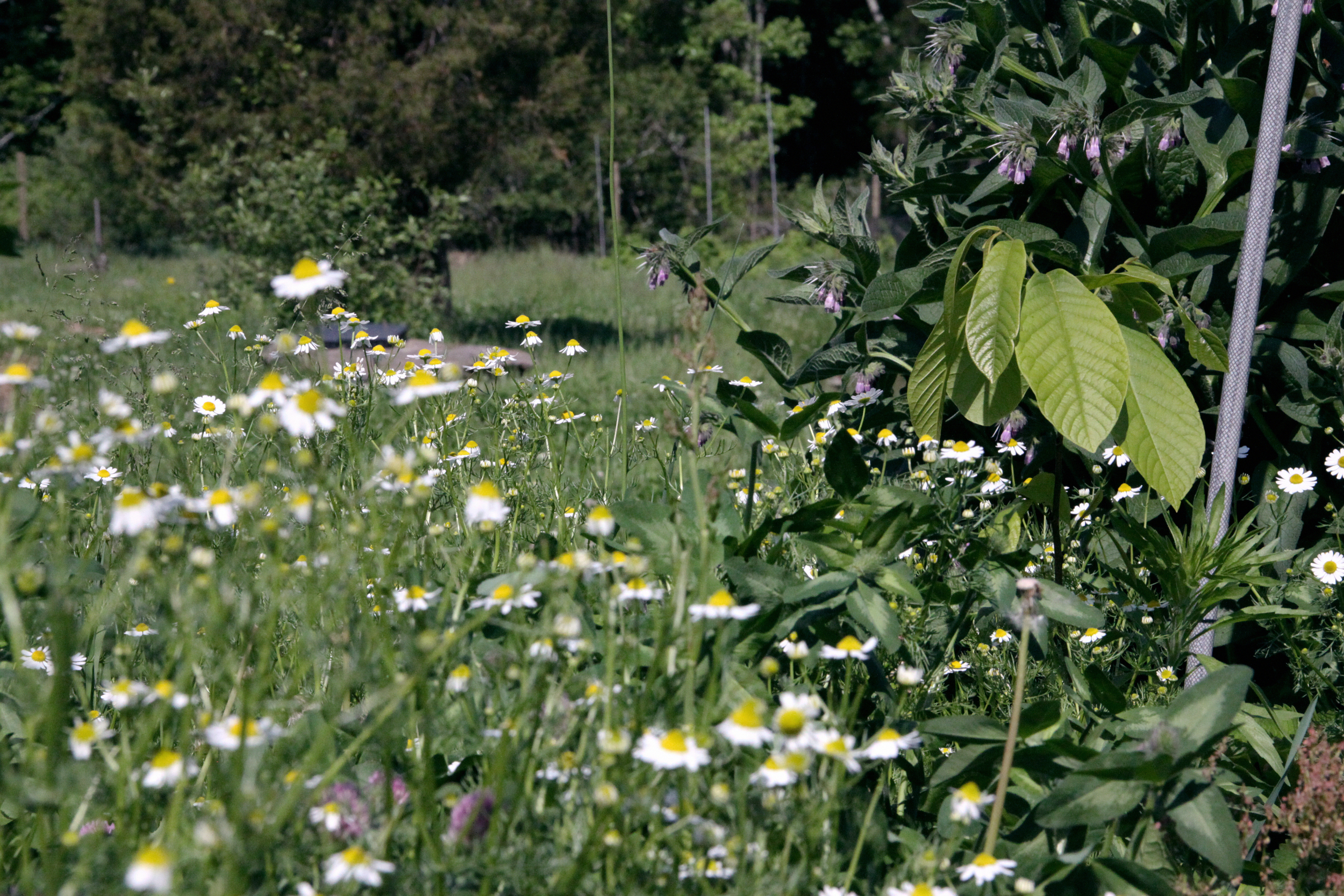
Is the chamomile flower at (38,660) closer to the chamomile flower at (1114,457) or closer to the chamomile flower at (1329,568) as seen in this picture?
the chamomile flower at (1114,457)

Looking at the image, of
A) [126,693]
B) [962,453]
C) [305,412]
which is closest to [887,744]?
[305,412]

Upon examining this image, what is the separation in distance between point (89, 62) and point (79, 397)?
8234 mm

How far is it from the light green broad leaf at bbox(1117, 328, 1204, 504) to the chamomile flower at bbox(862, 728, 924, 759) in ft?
2.26

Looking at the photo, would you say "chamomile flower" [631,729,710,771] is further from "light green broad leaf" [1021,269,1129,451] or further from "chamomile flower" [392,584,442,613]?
"light green broad leaf" [1021,269,1129,451]

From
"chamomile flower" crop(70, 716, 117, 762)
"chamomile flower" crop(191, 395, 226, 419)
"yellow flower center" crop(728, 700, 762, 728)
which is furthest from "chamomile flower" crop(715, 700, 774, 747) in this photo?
"chamomile flower" crop(191, 395, 226, 419)

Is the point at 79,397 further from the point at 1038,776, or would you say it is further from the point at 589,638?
the point at 1038,776

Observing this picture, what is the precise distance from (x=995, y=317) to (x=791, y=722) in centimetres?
88

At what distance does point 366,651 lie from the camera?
1121 mm

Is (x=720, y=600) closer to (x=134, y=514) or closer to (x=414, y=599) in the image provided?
(x=414, y=599)

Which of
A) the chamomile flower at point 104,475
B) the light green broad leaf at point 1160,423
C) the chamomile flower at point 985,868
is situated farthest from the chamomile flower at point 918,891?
the chamomile flower at point 104,475

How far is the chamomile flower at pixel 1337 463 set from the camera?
199 centimetres

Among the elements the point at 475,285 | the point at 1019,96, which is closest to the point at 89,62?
the point at 475,285

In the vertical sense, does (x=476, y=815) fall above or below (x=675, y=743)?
below

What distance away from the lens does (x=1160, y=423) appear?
167 centimetres
